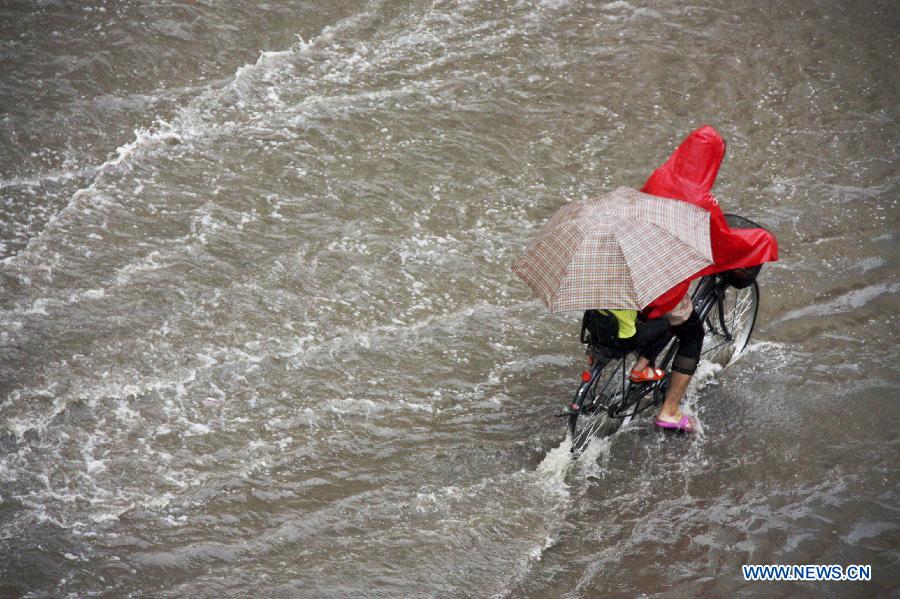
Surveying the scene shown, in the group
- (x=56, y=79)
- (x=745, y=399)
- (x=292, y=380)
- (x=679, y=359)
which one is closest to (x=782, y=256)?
(x=745, y=399)

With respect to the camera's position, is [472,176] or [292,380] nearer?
[292,380]

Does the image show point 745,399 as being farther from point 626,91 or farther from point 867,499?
point 626,91

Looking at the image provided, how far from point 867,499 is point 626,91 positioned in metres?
5.63

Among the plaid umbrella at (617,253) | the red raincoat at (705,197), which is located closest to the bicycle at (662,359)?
the red raincoat at (705,197)

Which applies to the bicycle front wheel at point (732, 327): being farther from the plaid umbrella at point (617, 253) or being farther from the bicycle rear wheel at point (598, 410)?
the plaid umbrella at point (617, 253)

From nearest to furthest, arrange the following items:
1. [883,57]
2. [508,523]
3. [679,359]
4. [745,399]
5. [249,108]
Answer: [508,523], [679,359], [745,399], [249,108], [883,57]

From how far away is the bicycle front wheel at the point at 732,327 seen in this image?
6.54 m

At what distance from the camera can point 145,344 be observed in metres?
6.73

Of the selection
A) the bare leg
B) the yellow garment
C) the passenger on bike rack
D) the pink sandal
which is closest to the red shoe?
the passenger on bike rack

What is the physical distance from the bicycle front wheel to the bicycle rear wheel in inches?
41.0

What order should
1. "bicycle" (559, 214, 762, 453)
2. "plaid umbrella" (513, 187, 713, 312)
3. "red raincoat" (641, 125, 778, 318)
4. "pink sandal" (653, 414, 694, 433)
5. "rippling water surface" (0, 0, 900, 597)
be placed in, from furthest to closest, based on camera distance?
"pink sandal" (653, 414, 694, 433) < "bicycle" (559, 214, 762, 453) < "rippling water surface" (0, 0, 900, 597) < "red raincoat" (641, 125, 778, 318) < "plaid umbrella" (513, 187, 713, 312)

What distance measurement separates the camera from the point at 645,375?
5828mm

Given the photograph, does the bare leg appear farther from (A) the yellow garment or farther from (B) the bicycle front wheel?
(A) the yellow garment

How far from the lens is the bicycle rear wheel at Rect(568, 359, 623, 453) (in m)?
5.69
